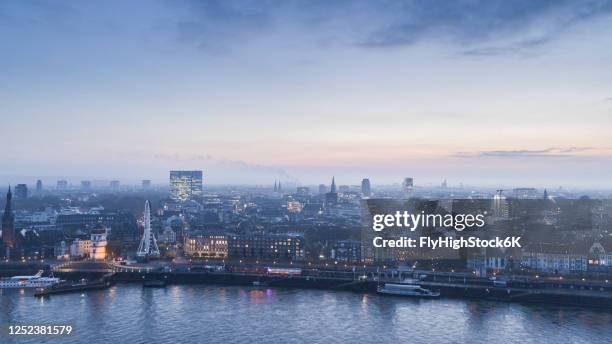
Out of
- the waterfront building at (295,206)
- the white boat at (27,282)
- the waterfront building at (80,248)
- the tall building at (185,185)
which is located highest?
Result: the tall building at (185,185)

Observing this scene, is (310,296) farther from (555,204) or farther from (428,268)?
(555,204)

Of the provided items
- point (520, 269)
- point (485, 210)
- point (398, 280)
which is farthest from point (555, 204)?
point (398, 280)

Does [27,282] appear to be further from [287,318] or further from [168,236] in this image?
[168,236]

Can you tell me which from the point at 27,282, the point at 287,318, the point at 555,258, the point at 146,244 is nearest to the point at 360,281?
the point at 287,318

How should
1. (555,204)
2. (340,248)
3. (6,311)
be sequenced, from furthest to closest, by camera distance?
1. (555,204)
2. (340,248)
3. (6,311)

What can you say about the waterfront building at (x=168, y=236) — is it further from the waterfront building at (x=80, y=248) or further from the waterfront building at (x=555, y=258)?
the waterfront building at (x=555, y=258)

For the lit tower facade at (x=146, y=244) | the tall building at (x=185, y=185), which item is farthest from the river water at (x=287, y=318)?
the tall building at (x=185, y=185)
